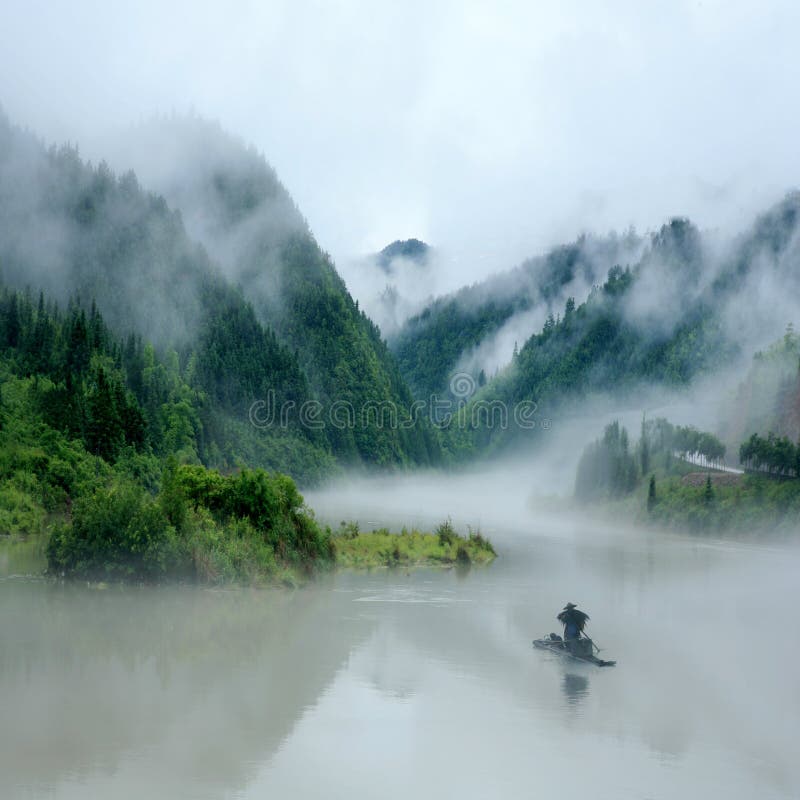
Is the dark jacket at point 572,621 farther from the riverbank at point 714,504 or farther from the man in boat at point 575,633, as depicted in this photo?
the riverbank at point 714,504

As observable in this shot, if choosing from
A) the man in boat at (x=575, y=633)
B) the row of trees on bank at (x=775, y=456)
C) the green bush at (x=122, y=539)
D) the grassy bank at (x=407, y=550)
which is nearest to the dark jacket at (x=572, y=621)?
the man in boat at (x=575, y=633)

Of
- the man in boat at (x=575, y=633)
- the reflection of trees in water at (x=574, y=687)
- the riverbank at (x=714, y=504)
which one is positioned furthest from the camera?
the riverbank at (x=714, y=504)

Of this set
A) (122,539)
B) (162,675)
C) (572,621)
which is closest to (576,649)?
(572,621)

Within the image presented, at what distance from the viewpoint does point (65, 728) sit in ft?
78.1

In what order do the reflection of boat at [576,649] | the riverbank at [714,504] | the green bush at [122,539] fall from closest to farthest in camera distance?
the reflection of boat at [576,649] → the green bush at [122,539] → the riverbank at [714,504]

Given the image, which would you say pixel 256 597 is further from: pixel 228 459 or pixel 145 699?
pixel 228 459

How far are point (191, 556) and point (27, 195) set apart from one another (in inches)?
6371

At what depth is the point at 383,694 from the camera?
93.7 feet

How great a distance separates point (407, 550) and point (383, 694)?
3267cm

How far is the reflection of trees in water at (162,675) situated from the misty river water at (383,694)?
0.09 m

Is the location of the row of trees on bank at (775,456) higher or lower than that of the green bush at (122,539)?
higher

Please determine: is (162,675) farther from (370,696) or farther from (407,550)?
(407,550)

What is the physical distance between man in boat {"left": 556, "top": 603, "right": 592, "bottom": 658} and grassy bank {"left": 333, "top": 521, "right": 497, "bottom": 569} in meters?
23.8

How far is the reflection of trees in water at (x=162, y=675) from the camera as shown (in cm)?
2214
